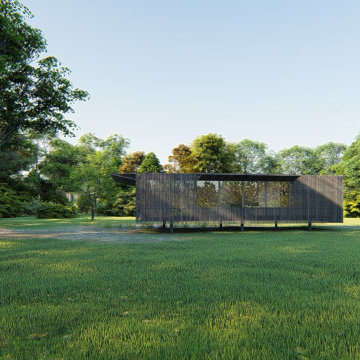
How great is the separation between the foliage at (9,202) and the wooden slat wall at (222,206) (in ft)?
59.5

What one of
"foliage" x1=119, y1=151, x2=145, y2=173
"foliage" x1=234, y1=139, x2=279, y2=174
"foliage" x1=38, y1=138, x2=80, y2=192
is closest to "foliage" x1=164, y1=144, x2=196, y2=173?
"foliage" x1=119, y1=151, x2=145, y2=173

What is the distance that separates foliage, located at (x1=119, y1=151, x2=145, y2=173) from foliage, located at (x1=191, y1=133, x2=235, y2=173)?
8353mm

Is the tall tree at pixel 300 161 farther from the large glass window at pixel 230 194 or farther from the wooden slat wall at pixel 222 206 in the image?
the wooden slat wall at pixel 222 206

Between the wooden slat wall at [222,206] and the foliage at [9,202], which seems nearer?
the wooden slat wall at [222,206]

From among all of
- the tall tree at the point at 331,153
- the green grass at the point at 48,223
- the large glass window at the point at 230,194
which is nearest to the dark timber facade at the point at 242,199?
the large glass window at the point at 230,194

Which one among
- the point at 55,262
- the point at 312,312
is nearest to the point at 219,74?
the point at 55,262

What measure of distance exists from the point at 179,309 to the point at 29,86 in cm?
1455

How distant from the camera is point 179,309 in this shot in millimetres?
3168

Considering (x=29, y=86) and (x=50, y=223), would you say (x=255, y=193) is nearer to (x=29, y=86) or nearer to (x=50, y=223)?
(x=50, y=223)

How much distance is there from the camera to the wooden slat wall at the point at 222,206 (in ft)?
43.7

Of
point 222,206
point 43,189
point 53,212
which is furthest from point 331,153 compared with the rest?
point 43,189

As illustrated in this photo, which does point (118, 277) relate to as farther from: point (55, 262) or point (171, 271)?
point (55, 262)

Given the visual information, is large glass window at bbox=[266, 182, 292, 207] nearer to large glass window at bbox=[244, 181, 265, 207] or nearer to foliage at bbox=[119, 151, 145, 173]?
large glass window at bbox=[244, 181, 265, 207]

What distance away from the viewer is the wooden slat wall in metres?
13.3
